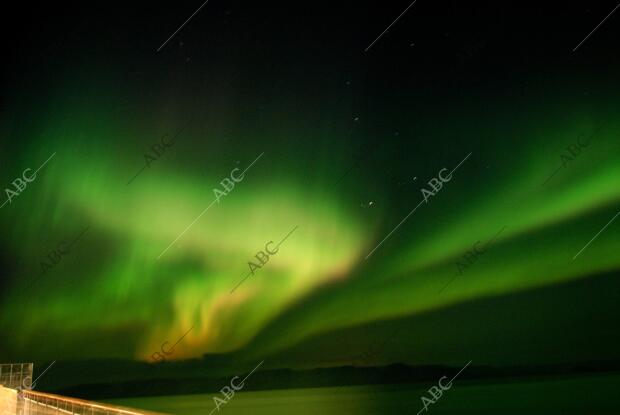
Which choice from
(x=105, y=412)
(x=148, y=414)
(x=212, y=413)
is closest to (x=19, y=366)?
(x=105, y=412)

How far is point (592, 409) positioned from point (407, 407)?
64.0 ft

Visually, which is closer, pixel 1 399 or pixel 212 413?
pixel 1 399

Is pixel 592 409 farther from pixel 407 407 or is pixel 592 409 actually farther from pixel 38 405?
pixel 38 405

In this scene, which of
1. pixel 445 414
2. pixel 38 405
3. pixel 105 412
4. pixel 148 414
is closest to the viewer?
pixel 148 414

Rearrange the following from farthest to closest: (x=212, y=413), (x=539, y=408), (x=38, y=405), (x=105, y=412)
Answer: (x=212, y=413)
(x=539, y=408)
(x=38, y=405)
(x=105, y=412)

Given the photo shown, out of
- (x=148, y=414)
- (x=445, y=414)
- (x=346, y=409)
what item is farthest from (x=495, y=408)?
(x=148, y=414)

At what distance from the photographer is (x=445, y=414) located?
41.5 m

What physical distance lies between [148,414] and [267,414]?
4965cm

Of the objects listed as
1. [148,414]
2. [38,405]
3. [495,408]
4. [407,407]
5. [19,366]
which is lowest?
[148,414]

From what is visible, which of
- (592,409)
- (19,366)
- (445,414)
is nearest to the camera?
(19,366)

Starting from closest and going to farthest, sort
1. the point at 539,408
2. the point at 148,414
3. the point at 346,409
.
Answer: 1. the point at 148,414
2. the point at 539,408
3. the point at 346,409

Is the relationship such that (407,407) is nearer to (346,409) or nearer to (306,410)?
(346,409)

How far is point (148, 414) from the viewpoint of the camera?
355cm

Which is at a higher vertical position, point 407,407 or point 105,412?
point 407,407
